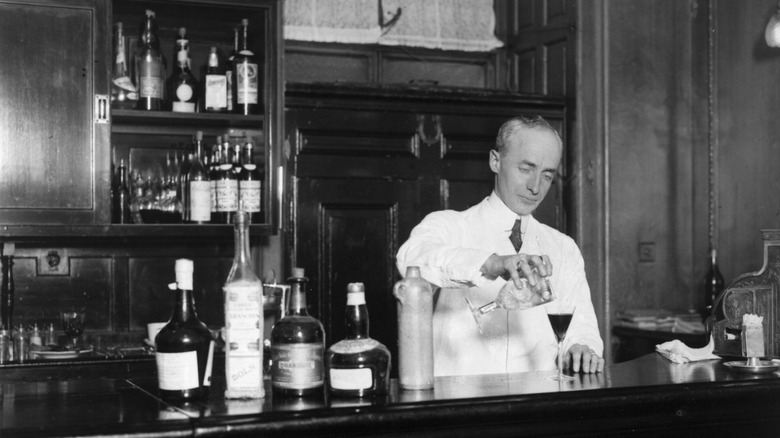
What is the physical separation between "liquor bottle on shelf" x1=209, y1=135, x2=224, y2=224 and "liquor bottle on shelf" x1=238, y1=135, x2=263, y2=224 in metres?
0.09

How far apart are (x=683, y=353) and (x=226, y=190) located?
6.12 ft

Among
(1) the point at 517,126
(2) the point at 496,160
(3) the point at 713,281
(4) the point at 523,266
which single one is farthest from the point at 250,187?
(3) the point at 713,281

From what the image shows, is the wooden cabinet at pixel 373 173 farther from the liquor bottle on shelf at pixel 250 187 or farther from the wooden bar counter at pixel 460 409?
the wooden bar counter at pixel 460 409

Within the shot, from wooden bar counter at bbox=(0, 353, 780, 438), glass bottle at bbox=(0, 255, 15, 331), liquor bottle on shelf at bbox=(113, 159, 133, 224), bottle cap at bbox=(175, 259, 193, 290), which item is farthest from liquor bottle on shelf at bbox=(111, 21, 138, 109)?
bottle cap at bbox=(175, 259, 193, 290)

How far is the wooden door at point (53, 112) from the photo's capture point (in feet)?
11.5

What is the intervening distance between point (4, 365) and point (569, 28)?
2.64 meters

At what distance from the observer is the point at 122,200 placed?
148 inches

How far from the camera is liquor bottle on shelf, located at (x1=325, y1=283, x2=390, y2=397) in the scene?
1.91 meters

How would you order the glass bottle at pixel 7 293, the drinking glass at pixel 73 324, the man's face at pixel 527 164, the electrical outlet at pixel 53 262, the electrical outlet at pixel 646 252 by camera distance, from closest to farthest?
the man's face at pixel 527 164
the drinking glass at pixel 73 324
the glass bottle at pixel 7 293
the electrical outlet at pixel 53 262
the electrical outlet at pixel 646 252

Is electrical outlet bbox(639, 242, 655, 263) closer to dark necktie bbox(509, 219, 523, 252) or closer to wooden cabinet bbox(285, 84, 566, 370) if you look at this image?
wooden cabinet bbox(285, 84, 566, 370)

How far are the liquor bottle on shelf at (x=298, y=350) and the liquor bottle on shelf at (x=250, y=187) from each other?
1836 millimetres

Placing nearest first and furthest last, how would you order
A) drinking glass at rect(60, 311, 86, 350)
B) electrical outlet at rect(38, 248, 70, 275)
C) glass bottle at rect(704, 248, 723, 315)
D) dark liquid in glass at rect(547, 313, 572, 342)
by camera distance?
dark liquid in glass at rect(547, 313, 572, 342), drinking glass at rect(60, 311, 86, 350), electrical outlet at rect(38, 248, 70, 275), glass bottle at rect(704, 248, 723, 315)

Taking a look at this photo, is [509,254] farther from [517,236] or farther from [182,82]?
[182,82]

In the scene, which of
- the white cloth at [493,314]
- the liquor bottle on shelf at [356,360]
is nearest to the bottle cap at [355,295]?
the liquor bottle on shelf at [356,360]
